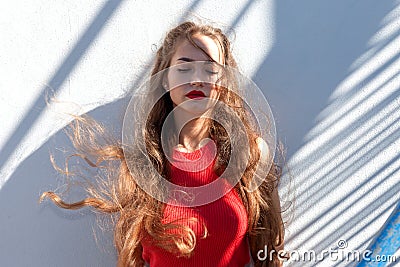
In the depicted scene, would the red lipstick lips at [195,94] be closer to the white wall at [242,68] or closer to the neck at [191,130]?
the neck at [191,130]

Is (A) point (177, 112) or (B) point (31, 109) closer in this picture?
(A) point (177, 112)

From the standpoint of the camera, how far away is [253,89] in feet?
5.85

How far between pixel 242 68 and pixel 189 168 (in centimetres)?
35

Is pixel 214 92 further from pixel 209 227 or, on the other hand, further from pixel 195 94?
pixel 209 227

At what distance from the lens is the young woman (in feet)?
5.22

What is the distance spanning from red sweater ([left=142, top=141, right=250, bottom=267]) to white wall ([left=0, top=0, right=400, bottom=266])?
0.23 meters

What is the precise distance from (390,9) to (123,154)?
853 mm

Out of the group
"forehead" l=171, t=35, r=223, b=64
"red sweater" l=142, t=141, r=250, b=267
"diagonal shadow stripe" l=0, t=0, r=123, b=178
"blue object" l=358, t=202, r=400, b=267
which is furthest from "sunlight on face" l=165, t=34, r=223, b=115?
"blue object" l=358, t=202, r=400, b=267

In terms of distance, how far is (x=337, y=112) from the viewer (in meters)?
1.80

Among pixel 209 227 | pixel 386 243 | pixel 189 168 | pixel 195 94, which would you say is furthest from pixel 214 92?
pixel 386 243

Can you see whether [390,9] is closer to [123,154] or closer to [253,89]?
[253,89]

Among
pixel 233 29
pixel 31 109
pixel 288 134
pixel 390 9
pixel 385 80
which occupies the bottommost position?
pixel 31 109

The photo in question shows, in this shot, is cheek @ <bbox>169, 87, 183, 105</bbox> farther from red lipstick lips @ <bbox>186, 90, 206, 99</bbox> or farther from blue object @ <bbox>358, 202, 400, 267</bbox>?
blue object @ <bbox>358, 202, 400, 267</bbox>

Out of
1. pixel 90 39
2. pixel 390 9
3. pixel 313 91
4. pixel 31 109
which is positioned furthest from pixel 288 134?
pixel 31 109
